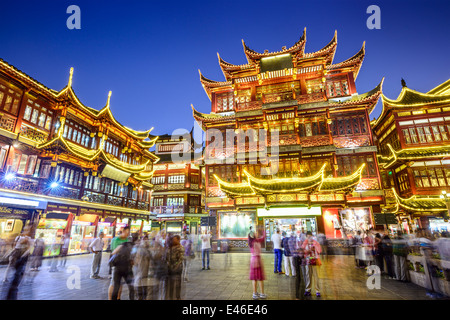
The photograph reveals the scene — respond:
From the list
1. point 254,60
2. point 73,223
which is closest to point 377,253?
point 254,60

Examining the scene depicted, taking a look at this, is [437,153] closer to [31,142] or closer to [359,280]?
[359,280]

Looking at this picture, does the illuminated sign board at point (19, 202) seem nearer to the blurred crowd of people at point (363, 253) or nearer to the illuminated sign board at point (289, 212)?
the blurred crowd of people at point (363, 253)

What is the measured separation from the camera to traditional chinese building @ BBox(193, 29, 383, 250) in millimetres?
16984

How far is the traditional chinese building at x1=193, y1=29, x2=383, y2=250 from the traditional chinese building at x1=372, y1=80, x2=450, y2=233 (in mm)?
4047

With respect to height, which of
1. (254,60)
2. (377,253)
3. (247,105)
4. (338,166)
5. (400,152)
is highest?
(254,60)

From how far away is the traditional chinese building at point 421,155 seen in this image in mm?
18094

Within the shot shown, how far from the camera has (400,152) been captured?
1920cm

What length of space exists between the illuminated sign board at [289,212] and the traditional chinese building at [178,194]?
15.3 metres

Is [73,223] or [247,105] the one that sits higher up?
[247,105]

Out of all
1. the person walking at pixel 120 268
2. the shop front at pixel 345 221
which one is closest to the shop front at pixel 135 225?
the shop front at pixel 345 221

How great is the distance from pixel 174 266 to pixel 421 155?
2226 cm

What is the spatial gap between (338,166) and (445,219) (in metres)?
9.06

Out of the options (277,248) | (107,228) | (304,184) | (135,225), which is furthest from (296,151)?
(135,225)
